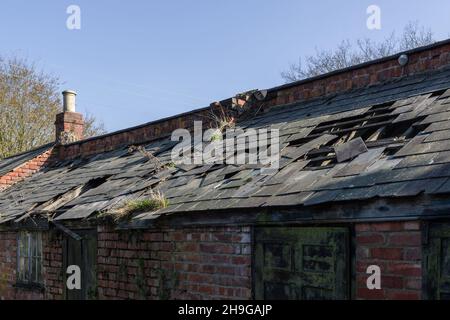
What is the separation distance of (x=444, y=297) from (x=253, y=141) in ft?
13.8

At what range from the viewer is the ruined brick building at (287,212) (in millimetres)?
3818

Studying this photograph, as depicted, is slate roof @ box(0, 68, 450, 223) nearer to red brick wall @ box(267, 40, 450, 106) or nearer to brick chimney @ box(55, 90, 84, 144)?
red brick wall @ box(267, 40, 450, 106)

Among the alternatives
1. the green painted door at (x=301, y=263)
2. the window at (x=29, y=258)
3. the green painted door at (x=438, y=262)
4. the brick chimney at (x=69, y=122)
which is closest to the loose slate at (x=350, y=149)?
the green painted door at (x=301, y=263)

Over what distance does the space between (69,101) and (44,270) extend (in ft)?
29.5

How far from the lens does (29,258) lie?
31.3ft

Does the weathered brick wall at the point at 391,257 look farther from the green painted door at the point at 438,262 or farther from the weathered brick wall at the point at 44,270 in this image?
the weathered brick wall at the point at 44,270

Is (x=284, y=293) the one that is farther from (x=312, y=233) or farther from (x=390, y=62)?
(x=390, y=62)

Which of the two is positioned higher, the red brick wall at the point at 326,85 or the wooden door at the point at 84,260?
the red brick wall at the point at 326,85

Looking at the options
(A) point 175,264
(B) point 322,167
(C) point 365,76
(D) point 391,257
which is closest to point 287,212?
(B) point 322,167

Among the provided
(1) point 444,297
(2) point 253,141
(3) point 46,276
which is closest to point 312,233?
(1) point 444,297

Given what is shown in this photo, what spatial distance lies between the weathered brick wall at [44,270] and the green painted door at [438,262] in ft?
21.2

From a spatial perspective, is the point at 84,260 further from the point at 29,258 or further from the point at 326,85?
the point at 326,85

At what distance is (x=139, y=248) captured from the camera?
21.5ft

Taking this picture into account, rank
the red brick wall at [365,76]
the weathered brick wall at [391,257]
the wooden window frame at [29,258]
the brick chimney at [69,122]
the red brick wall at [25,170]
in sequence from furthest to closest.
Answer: the brick chimney at [69,122], the red brick wall at [25,170], the wooden window frame at [29,258], the red brick wall at [365,76], the weathered brick wall at [391,257]
